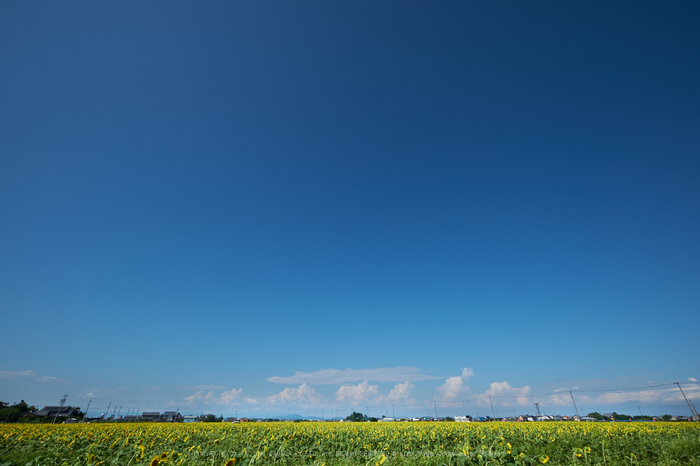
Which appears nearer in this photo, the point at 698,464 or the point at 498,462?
the point at 498,462

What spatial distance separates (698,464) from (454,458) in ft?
34.5

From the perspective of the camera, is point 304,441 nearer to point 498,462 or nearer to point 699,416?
point 498,462

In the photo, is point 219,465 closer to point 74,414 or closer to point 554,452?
point 554,452

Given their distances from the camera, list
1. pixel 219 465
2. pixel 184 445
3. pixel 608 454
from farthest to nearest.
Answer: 1. pixel 184 445
2. pixel 608 454
3. pixel 219 465

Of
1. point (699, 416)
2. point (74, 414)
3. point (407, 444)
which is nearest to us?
point (407, 444)

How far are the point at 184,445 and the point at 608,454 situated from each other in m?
20.6

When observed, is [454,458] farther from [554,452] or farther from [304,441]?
[304,441]

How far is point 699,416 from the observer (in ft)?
169

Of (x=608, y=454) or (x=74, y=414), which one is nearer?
(x=608, y=454)

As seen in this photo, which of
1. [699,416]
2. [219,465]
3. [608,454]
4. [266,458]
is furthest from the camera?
[699,416]

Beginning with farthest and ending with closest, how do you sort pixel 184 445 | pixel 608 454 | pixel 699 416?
pixel 699 416, pixel 184 445, pixel 608 454

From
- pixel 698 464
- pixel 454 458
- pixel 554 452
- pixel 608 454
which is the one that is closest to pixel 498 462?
pixel 454 458

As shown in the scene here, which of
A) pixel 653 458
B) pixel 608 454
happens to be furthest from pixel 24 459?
pixel 653 458

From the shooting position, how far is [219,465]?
8.55 metres
